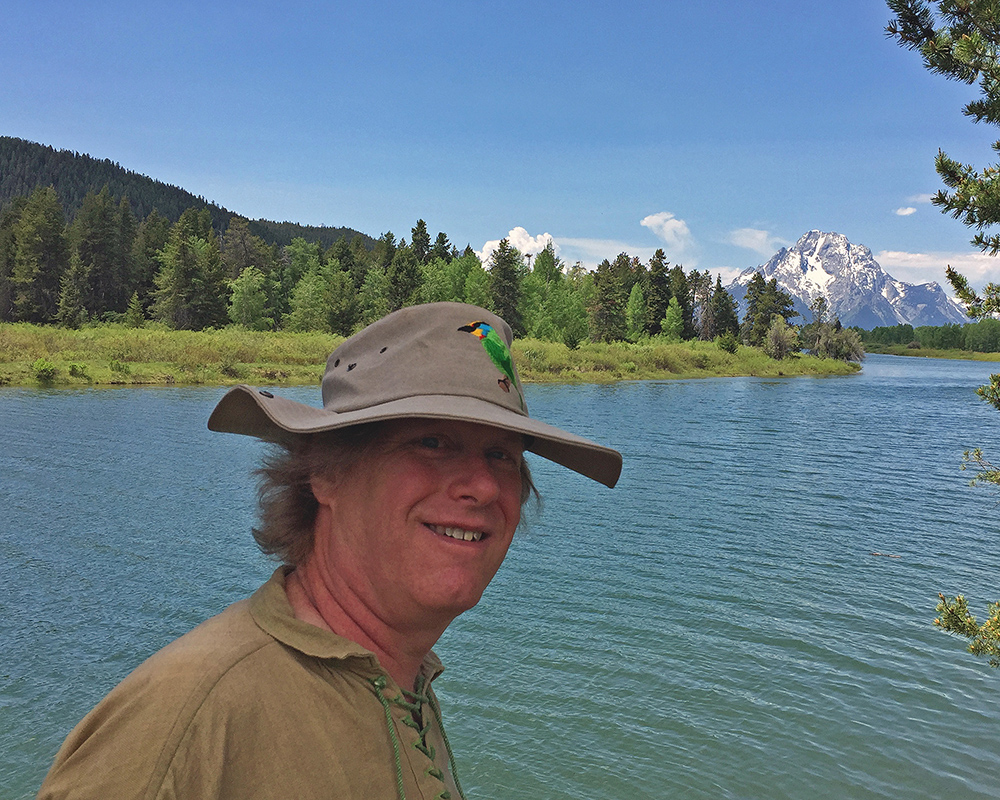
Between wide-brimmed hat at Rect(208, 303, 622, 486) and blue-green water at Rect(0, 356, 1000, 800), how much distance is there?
295cm

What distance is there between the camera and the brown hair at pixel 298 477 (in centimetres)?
164

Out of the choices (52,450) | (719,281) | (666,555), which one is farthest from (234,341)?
(719,281)

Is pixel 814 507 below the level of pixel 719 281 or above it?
below

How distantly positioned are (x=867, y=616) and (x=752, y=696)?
Answer: 10.7 feet

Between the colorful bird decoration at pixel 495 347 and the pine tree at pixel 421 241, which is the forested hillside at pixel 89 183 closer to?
the pine tree at pixel 421 241

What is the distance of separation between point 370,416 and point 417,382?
0.42ft

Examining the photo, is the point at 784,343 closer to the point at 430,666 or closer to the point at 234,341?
the point at 234,341

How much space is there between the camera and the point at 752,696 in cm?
783

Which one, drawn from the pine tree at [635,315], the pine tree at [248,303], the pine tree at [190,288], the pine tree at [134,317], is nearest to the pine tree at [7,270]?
the pine tree at [134,317]

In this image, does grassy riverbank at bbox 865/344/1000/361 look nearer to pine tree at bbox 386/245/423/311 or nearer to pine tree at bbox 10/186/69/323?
pine tree at bbox 386/245/423/311

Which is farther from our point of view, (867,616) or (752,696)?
(867,616)

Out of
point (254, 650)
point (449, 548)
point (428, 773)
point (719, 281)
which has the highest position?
point (719, 281)

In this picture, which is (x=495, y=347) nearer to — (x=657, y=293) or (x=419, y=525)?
(x=419, y=525)

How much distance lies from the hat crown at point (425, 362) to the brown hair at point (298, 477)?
96mm
